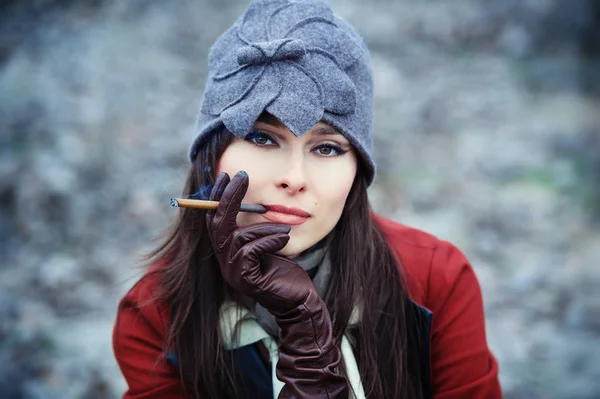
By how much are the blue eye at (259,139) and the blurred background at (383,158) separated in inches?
66.8

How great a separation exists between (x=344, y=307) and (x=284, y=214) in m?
0.36

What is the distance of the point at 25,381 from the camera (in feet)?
8.75

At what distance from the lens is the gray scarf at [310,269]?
5.32 ft

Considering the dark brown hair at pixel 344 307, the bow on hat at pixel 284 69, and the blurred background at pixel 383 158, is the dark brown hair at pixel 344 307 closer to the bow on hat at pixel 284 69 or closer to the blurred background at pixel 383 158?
the bow on hat at pixel 284 69

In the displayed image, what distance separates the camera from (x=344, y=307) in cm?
161

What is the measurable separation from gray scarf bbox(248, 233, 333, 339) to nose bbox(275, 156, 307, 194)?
0.28 m

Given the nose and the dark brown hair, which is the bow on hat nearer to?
the nose

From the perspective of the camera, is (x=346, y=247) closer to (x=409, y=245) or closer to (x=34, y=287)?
(x=409, y=245)

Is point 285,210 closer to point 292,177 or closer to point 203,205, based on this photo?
point 292,177

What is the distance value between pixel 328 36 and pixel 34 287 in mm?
2246

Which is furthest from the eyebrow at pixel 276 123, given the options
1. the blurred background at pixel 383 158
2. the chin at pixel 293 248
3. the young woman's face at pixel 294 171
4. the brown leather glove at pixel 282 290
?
the blurred background at pixel 383 158

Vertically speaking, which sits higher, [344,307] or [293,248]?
[293,248]

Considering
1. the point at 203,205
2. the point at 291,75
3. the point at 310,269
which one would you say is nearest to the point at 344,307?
the point at 310,269

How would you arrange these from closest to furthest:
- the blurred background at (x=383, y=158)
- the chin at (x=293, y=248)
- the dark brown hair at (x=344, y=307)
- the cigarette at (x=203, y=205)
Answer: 1. the cigarette at (x=203, y=205)
2. the chin at (x=293, y=248)
3. the dark brown hair at (x=344, y=307)
4. the blurred background at (x=383, y=158)
